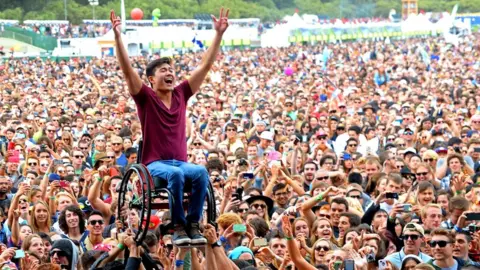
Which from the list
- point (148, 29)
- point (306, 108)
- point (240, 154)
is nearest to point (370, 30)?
point (148, 29)

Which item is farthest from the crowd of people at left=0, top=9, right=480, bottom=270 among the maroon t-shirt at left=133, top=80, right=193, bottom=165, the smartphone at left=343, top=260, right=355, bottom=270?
the maroon t-shirt at left=133, top=80, right=193, bottom=165

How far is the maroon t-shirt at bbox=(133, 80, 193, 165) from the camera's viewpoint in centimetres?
840

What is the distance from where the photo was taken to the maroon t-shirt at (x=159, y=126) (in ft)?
27.6

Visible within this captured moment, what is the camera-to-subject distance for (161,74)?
8438 mm

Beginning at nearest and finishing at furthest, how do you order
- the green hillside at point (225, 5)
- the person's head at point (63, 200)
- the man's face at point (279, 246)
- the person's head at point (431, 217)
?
the man's face at point (279, 246), the person's head at point (431, 217), the person's head at point (63, 200), the green hillside at point (225, 5)

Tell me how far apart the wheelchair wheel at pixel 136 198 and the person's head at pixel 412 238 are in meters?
2.30

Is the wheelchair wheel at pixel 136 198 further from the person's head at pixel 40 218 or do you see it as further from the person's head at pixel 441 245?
the person's head at pixel 40 218

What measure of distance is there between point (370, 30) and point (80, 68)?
37.8m

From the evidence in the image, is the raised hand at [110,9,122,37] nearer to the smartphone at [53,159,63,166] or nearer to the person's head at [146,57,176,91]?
the person's head at [146,57,176,91]

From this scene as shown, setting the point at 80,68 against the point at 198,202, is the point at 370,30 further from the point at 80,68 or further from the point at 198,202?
the point at 198,202

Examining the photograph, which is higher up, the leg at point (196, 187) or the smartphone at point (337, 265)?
the leg at point (196, 187)

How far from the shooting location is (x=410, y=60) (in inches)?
1729

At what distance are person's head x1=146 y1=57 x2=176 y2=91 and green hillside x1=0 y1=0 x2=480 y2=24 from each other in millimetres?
67823

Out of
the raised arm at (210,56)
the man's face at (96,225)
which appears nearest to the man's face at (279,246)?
the man's face at (96,225)
